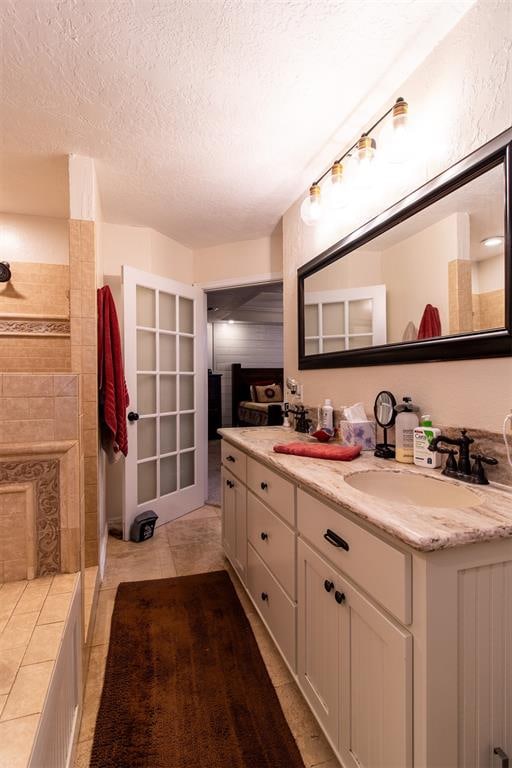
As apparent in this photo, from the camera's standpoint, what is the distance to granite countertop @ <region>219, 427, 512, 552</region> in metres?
0.73

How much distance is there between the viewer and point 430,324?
135 cm

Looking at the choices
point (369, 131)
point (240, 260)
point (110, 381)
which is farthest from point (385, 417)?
point (240, 260)

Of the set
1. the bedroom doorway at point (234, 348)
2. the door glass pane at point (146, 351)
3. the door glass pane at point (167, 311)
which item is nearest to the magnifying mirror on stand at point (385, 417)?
the door glass pane at point (146, 351)

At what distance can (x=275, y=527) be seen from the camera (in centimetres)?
147

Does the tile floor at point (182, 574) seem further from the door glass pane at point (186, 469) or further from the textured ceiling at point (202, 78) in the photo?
the textured ceiling at point (202, 78)

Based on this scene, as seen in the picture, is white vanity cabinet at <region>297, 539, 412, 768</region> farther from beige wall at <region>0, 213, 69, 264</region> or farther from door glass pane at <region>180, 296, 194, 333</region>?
beige wall at <region>0, 213, 69, 264</region>

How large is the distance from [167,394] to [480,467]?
2489 mm

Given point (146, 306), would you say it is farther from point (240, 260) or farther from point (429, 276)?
point (429, 276)

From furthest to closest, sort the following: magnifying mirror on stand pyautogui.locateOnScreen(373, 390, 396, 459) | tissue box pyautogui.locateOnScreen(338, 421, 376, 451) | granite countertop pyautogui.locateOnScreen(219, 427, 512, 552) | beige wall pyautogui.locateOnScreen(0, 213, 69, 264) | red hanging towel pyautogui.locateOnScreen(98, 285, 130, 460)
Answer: beige wall pyautogui.locateOnScreen(0, 213, 69, 264) → red hanging towel pyautogui.locateOnScreen(98, 285, 130, 460) → tissue box pyautogui.locateOnScreen(338, 421, 376, 451) → magnifying mirror on stand pyautogui.locateOnScreen(373, 390, 396, 459) → granite countertop pyautogui.locateOnScreen(219, 427, 512, 552)

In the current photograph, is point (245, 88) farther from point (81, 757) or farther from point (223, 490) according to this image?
point (81, 757)

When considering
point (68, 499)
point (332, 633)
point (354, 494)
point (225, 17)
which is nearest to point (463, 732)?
point (332, 633)

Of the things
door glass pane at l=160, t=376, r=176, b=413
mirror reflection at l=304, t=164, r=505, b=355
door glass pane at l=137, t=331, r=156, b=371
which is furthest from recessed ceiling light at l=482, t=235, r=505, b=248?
door glass pane at l=160, t=376, r=176, b=413

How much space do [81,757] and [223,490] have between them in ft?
4.37

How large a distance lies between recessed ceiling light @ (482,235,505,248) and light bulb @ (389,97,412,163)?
0.56 m
